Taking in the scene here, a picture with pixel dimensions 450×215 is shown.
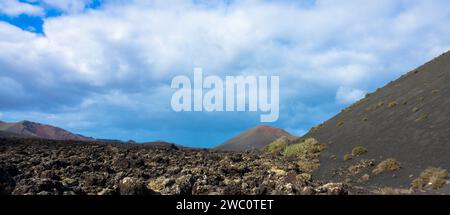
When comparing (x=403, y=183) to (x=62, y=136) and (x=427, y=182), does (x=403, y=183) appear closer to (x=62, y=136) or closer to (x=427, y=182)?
(x=427, y=182)

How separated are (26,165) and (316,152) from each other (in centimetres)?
3253

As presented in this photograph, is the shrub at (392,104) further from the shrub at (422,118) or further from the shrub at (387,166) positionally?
the shrub at (387,166)

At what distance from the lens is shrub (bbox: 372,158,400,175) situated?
115 feet

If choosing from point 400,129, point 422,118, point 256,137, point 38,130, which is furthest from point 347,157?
point 38,130

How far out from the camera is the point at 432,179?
29516 millimetres

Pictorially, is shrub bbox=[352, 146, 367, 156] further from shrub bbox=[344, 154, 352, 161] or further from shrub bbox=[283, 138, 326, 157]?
shrub bbox=[283, 138, 326, 157]

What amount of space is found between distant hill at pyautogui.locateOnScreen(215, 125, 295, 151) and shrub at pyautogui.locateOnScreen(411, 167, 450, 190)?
345ft

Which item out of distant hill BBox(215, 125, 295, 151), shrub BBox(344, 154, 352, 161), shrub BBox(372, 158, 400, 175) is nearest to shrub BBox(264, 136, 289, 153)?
shrub BBox(344, 154, 352, 161)

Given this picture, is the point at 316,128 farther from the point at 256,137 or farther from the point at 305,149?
the point at 256,137

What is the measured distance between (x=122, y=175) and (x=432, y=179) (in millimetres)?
19173

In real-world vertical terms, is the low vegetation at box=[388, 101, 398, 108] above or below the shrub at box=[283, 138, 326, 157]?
above

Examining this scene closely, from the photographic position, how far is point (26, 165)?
2827cm

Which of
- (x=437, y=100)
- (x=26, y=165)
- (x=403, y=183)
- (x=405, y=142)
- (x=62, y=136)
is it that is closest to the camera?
(x=26, y=165)
